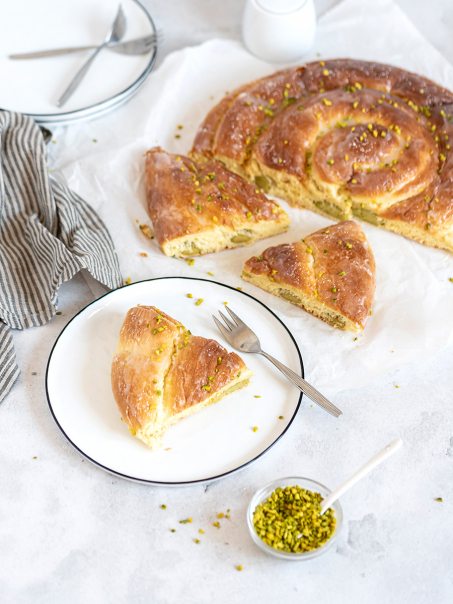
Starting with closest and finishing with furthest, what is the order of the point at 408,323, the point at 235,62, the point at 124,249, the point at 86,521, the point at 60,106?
1. the point at 86,521
2. the point at 408,323
3. the point at 124,249
4. the point at 60,106
5. the point at 235,62

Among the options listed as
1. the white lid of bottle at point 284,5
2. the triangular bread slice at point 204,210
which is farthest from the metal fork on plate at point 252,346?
the white lid of bottle at point 284,5

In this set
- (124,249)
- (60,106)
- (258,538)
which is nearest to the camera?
(258,538)

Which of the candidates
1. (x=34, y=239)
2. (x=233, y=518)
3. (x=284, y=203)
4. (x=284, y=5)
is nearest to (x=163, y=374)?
(x=233, y=518)

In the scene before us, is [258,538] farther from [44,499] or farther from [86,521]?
[44,499]

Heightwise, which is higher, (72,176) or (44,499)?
(72,176)

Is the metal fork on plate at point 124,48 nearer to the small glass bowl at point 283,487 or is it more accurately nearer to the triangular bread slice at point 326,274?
the triangular bread slice at point 326,274

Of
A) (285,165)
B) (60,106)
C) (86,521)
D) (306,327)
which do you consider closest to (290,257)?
(306,327)

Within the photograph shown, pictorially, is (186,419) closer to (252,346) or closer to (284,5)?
(252,346)
